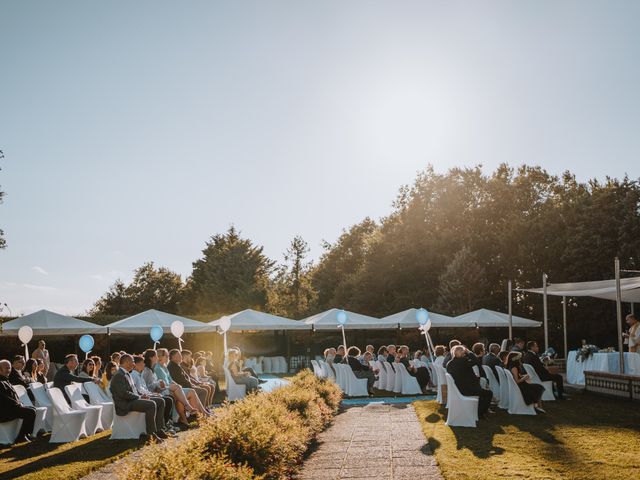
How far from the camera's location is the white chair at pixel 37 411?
10797 mm

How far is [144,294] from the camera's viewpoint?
58531mm

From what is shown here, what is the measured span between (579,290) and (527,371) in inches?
233

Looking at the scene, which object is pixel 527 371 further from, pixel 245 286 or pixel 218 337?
pixel 245 286

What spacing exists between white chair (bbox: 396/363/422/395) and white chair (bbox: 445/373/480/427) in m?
6.66

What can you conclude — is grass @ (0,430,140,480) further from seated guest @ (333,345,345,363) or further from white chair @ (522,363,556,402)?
seated guest @ (333,345,345,363)

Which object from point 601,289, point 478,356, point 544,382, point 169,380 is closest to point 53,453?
point 169,380

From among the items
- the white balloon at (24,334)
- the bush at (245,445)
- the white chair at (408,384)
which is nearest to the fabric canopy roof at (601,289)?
the white chair at (408,384)

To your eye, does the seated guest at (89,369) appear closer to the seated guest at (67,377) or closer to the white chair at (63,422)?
the seated guest at (67,377)

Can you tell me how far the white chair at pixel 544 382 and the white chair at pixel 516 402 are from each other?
1.08m

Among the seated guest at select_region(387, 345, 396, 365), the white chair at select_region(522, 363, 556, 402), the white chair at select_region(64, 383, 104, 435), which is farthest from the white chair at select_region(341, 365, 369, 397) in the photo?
the white chair at select_region(64, 383, 104, 435)

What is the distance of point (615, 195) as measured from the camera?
29.0 metres

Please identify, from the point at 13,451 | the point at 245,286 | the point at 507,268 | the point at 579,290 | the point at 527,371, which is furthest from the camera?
the point at 245,286

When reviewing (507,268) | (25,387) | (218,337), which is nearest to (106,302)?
(218,337)

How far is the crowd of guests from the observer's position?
33.5 ft
